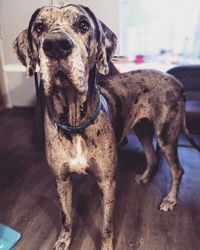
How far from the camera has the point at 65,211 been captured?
1.53m

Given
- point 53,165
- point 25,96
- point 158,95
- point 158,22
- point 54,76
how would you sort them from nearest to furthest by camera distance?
1. point 54,76
2. point 53,165
3. point 158,95
4. point 158,22
5. point 25,96

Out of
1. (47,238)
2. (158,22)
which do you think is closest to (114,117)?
(47,238)

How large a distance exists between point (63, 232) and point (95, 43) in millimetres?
1063

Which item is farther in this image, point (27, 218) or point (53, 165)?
point (27, 218)

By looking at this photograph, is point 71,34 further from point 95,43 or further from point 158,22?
point 158,22

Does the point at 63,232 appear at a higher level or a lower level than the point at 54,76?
lower

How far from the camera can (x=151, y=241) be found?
Result: 159 cm

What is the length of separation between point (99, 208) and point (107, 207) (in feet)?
1.59

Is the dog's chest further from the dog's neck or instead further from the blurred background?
the blurred background

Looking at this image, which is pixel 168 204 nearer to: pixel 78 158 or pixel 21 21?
pixel 78 158

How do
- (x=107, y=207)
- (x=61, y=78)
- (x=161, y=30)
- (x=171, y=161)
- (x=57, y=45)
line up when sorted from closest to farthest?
(x=57, y=45), (x=61, y=78), (x=107, y=207), (x=171, y=161), (x=161, y=30)

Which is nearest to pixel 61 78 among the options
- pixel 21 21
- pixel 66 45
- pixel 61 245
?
pixel 66 45

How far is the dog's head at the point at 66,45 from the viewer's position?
3.31ft

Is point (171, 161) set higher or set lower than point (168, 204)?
higher
